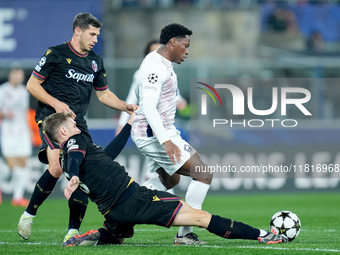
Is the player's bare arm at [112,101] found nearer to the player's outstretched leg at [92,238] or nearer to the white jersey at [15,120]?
the player's outstretched leg at [92,238]

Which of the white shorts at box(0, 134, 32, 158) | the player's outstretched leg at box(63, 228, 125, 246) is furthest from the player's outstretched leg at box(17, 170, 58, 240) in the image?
the white shorts at box(0, 134, 32, 158)

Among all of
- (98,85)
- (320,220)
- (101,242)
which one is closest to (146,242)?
(101,242)

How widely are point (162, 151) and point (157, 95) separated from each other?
1.95ft

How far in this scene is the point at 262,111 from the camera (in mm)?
17516

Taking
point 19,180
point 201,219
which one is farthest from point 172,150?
point 19,180

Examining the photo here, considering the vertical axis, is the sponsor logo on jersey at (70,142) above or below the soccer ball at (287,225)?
above

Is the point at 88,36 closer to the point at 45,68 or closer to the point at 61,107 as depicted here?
the point at 45,68

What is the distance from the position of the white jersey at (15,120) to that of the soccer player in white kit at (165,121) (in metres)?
7.29

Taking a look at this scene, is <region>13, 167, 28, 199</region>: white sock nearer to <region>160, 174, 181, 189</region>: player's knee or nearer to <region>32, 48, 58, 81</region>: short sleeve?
<region>32, 48, 58, 81</region>: short sleeve

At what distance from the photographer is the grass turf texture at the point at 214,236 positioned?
633 cm

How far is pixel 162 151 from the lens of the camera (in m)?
7.13

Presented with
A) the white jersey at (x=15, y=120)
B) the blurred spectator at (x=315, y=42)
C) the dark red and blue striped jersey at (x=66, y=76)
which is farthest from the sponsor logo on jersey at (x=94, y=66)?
the blurred spectator at (x=315, y=42)

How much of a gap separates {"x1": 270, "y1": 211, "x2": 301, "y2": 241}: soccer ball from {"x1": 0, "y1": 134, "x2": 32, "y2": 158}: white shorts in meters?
7.76

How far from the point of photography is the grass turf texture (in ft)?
20.8
